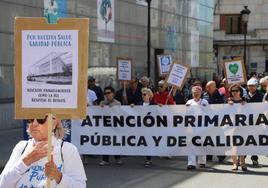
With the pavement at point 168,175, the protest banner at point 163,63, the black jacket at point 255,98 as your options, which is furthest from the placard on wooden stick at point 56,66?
the protest banner at point 163,63

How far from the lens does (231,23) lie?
6506 cm

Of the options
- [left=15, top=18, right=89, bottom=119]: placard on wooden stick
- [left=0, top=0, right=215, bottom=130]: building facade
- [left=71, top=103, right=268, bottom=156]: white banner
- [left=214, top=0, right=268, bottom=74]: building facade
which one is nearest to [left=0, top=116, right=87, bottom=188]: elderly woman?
[left=15, top=18, right=89, bottom=119]: placard on wooden stick

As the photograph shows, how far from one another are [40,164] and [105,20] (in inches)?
984

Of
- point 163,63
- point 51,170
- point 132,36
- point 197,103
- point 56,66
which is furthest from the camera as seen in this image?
point 132,36

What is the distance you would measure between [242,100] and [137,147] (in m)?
2.34

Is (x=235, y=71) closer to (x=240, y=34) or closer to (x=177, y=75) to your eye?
(x=177, y=75)

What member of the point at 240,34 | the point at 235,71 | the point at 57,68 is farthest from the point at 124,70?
the point at 240,34

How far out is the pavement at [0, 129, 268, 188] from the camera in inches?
415

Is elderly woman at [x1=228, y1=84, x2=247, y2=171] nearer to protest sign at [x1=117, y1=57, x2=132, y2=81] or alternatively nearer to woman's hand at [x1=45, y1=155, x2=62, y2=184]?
protest sign at [x1=117, y1=57, x2=132, y2=81]

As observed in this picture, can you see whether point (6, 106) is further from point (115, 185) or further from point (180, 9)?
point (180, 9)

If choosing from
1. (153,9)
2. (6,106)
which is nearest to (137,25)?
(153,9)

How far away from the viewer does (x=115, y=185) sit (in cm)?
1043

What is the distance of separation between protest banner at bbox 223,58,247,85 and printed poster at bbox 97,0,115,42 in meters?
13.7

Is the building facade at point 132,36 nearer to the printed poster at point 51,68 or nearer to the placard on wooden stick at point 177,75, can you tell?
the placard on wooden stick at point 177,75
